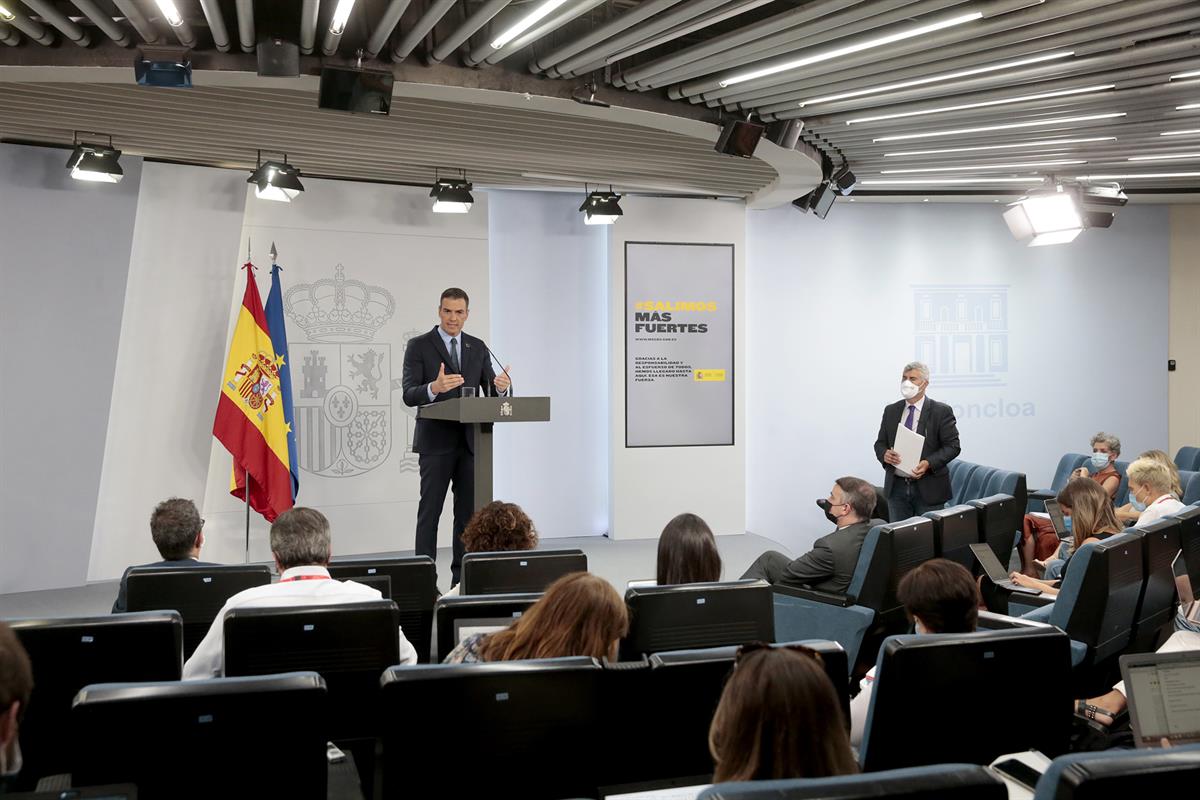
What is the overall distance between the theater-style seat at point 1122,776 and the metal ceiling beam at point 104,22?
4.55 meters

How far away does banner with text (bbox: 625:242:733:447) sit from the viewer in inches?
349

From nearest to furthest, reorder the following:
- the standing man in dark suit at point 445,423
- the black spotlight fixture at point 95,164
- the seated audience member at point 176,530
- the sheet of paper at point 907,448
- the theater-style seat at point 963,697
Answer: the theater-style seat at point 963,697
the seated audience member at point 176,530
the standing man in dark suit at point 445,423
the black spotlight fixture at point 95,164
the sheet of paper at point 907,448

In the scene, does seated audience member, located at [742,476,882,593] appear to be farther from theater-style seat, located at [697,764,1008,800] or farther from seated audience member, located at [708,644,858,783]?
theater-style seat, located at [697,764,1008,800]

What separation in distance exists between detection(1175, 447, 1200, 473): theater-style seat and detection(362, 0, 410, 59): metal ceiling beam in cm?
747

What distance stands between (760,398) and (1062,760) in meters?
7.96

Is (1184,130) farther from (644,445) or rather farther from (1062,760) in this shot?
(1062,760)

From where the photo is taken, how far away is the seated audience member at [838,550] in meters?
4.60

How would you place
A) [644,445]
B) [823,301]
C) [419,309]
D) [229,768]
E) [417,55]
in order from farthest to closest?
[823,301]
[644,445]
[419,309]
[417,55]
[229,768]

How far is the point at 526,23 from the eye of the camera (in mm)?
4508

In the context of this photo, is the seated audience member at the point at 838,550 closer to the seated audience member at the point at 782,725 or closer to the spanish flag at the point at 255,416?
the seated audience member at the point at 782,725

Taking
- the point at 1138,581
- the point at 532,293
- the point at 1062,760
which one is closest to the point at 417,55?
the point at 532,293

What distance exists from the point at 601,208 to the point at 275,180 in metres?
2.57

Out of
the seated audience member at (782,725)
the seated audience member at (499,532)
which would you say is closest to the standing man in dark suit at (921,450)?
the seated audience member at (499,532)

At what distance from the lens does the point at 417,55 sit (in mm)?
5324
